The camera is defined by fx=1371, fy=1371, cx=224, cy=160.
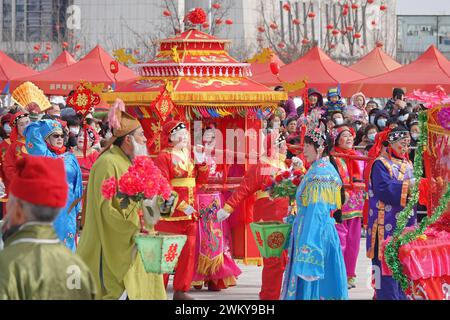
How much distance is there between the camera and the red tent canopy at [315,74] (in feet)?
86.0

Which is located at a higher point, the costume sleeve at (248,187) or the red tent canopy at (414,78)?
the red tent canopy at (414,78)

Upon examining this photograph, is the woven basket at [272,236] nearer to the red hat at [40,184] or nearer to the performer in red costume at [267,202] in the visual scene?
the performer in red costume at [267,202]

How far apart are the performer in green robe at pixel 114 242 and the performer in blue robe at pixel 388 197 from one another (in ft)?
7.78

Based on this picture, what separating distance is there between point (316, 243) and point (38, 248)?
428 centimetres

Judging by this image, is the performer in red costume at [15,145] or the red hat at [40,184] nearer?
the red hat at [40,184]

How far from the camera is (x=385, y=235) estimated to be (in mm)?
10992

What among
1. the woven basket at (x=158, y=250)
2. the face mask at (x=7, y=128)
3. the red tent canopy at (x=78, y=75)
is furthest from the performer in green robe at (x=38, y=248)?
the red tent canopy at (x=78, y=75)

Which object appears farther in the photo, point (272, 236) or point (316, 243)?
point (272, 236)

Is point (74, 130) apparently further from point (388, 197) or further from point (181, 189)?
point (388, 197)

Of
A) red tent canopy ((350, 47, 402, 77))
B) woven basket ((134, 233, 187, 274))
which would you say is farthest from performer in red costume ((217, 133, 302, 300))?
red tent canopy ((350, 47, 402, 77))

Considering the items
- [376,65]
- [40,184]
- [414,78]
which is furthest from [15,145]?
[376,65]

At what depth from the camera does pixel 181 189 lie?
→ 38.0 feet
